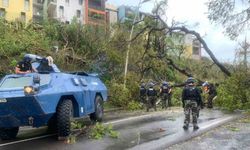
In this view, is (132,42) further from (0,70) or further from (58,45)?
(0,70)

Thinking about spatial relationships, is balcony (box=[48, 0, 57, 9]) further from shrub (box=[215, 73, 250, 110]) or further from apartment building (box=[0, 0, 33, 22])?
shrub (box=[215, 73, 250, 110])

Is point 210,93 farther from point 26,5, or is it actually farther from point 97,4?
point 97,4

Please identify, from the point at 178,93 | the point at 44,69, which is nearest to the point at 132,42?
the point at 178,93

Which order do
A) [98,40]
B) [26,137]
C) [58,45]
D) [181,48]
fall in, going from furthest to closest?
[181,48], [98,40], [58,45], [26,137]

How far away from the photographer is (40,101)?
1251 cm

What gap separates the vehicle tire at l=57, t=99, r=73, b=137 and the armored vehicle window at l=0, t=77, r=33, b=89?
3.49 ft

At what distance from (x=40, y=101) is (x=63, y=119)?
3.49 feet

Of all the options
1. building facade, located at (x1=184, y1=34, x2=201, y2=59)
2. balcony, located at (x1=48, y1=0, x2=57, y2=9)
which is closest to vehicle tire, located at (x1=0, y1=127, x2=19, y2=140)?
building facade, located at (x1=184, y1=34, x2=201, y2=59)

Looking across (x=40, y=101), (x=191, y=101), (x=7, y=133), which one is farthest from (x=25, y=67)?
(x=191, y=101)

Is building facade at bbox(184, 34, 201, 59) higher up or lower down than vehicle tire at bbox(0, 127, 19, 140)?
higher up

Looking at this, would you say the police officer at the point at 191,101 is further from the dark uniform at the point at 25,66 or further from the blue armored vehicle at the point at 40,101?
the dark uniform at the point at 25,66

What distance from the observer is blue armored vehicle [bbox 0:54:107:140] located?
1254 centimetres

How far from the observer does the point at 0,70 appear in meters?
24.3

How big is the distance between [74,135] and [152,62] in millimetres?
16994
